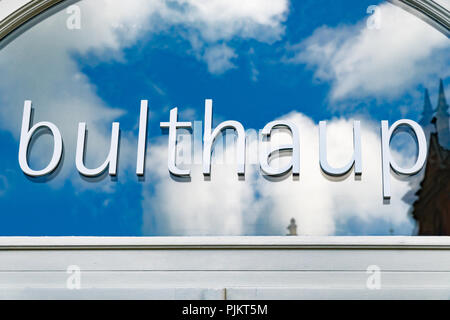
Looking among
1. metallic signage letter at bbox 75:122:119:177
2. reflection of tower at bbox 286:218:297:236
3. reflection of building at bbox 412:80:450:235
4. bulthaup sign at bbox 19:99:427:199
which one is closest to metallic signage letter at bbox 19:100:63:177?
bulthaup sign at bbox 19:99:427:199

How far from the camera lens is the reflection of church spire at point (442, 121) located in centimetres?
471

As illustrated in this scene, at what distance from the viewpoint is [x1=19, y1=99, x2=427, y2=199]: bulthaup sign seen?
15.2 ft

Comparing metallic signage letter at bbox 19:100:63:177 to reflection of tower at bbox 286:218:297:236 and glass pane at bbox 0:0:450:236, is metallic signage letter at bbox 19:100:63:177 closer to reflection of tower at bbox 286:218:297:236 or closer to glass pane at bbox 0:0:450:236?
glass pane at bbox 0:0:450:236

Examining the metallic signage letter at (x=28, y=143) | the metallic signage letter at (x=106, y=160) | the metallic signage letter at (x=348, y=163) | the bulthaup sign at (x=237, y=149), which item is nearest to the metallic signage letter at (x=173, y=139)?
the bulthaup sign at (x=237, y=149)

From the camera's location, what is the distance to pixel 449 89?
4863mm

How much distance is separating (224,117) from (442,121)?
1.68 metres

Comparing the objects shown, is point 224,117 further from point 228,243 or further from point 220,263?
point 220,263

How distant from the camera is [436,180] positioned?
4.62 m

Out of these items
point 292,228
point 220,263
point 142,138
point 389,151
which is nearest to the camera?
point 220,263

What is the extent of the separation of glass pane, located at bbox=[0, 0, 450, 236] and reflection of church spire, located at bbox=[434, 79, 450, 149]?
11mm

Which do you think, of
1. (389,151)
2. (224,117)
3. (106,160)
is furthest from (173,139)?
(389,151)

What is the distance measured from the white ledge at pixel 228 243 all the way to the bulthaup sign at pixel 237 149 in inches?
15.0

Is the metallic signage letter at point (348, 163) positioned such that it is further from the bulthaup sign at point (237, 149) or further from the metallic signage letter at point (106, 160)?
the metallic signage letter at point (106, 160)
